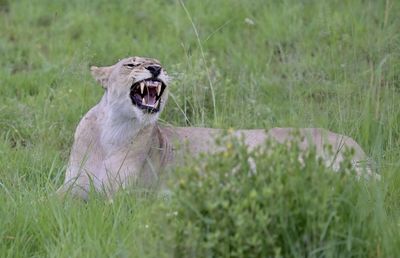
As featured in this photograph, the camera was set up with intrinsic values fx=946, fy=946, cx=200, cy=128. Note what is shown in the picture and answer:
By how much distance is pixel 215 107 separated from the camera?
6480 mm

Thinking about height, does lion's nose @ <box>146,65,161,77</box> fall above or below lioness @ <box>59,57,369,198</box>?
above

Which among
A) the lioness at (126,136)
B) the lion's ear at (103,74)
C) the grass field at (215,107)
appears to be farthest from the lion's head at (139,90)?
the grass field at (215,107)

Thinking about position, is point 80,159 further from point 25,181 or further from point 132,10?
point 132,10

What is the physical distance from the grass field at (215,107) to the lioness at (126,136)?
19 cm

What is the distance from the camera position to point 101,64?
7.82 m

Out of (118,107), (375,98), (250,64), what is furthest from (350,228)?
(250,64)

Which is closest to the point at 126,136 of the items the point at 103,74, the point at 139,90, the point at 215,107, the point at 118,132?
the point at 118,132

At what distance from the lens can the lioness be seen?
213 inches

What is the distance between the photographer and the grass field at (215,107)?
3.73 metres

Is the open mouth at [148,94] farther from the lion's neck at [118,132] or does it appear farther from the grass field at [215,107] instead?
the grass field at [215,107]

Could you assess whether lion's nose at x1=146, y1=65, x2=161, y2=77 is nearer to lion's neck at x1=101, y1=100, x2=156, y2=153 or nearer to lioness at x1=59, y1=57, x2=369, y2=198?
lioness at x1=59, y1=57, x2=369, y2=198

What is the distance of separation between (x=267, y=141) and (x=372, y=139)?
2.24 meters

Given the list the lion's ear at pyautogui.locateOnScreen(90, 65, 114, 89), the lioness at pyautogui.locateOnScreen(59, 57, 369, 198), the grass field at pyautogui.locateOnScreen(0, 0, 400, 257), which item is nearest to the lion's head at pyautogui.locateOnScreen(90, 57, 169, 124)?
the lioness at pyautogui.locateOnScreen(59, 57, 369, 198)

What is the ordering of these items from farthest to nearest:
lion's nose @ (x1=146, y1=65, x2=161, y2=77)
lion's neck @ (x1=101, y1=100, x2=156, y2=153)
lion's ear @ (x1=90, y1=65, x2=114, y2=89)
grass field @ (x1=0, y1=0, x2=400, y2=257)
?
lion's ear @ (x1=90, y1=65, x2=114, y2=89)
lion's neck @ (x1=101, y1=100, x2=156, y2=153)
lion's nose @ (x1=146, y1=65, x2=161, y2=77)
grass field @ (x1=0, y1=0, x2=400, y2=257)
